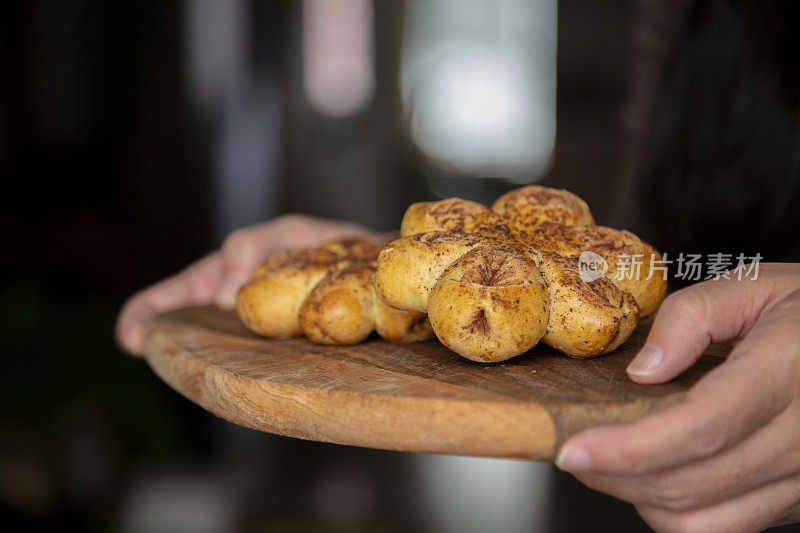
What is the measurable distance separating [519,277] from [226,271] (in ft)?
2.46

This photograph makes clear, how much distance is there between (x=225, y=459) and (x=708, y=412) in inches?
90.9

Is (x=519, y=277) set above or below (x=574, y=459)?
above

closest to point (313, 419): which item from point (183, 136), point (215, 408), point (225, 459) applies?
point (215, 408)

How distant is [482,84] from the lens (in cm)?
483

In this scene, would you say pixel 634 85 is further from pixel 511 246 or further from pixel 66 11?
pixel 66 11

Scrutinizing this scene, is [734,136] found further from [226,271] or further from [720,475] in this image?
[226,271]

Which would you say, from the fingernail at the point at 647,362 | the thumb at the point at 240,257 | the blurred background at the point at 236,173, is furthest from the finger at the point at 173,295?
the fingernail at the point at 647,362

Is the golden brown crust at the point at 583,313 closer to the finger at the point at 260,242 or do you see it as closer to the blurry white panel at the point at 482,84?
the finger at the point at 260,242

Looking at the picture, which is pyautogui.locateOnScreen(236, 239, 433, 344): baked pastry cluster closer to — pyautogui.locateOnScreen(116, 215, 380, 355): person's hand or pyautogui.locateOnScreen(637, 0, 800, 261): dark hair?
pyautogui.locateOnScreen(116, 215, 380, 355): person's hand

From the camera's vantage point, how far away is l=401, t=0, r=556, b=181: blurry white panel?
4.59 m

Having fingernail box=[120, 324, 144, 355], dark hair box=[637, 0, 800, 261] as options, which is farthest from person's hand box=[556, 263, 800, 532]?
fingernail box=[120, 324, 144, 355]

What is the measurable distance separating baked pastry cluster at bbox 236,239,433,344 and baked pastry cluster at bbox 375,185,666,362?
2.5 inches

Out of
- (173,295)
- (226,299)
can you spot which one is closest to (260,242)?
(226,299)

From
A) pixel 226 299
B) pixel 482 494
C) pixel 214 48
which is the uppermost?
pixel 214 48
